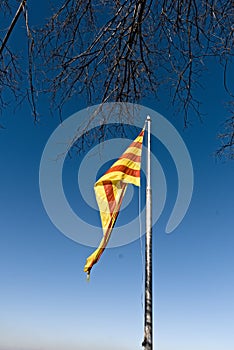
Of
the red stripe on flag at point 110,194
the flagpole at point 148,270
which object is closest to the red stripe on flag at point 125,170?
the red stripe on flag at point 110,194

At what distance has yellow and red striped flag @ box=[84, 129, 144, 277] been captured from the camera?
5777 millimetres

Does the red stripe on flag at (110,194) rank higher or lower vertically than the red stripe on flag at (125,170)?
lower

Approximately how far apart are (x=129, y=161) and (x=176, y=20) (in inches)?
176

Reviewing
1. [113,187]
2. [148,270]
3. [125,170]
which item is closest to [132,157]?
[125,170]

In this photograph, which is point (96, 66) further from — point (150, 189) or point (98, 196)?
point (150, 189)

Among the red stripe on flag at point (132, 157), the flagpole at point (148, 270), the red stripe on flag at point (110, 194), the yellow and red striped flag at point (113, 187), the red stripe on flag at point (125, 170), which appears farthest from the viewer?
the red stripe on flag at point (132, 157)

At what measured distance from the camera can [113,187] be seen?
6.38 meters

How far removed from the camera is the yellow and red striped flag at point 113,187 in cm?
578

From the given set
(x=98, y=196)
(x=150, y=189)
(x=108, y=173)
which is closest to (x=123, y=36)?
(x=98, y=196)

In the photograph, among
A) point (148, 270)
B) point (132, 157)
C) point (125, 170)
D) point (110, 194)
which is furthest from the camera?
point (132, 157)

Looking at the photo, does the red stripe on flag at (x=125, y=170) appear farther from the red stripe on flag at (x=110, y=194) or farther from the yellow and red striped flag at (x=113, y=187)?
the red stripe on flag at (x=110, y=194)

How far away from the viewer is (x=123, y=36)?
2564mm

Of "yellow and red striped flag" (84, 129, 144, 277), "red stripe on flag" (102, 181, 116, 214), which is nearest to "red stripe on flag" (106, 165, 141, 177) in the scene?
"yellow and red striped flag" (84, 129, 144, 277)

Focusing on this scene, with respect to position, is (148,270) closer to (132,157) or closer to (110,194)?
(110,194)
